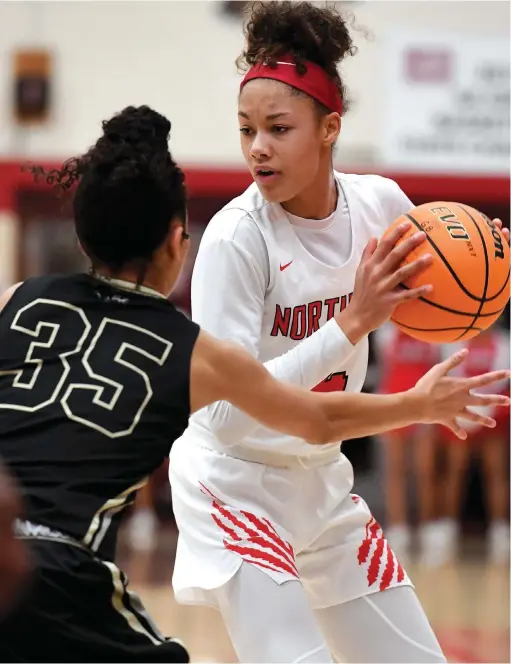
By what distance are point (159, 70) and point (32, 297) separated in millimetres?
8255

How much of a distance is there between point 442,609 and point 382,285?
14.4 ft

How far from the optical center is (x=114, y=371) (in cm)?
246

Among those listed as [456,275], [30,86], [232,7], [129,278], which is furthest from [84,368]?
[232,7]

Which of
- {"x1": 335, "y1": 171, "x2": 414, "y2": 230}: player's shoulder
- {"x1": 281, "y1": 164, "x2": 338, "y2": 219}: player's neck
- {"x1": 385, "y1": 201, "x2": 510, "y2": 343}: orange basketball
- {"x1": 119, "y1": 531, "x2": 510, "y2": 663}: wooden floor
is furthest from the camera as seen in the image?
{"x1": 119, "y1": 531, "x2": 510, "y2": 663}: wooden floor

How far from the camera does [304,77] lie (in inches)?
132

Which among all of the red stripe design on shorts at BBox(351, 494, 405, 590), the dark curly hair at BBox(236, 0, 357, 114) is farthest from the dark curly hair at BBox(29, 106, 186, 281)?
the red stripe design on shorts at BBox(351, 494, 405, 590)

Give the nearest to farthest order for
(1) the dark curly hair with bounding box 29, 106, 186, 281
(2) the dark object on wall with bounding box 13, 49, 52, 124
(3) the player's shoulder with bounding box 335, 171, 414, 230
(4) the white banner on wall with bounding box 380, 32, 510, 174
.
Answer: (1) the dark curly hair with bounding box 29, 106, 186, 281, (3) the player's shoulder with bounding box 335, 171, 414, 230, (2) the dark object on wall with bounding box 13, 49, 52, 124, (4) the white banner on wall with bounding box 380, 32, 510, 174

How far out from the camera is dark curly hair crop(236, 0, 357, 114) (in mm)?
3416

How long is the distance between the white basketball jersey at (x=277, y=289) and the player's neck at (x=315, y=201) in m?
0.04

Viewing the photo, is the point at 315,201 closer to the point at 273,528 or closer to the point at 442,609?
the point at 273,528

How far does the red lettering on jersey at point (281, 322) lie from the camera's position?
3.34m

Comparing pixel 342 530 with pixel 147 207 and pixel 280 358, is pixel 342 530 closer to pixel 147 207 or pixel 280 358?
pixel 280 358

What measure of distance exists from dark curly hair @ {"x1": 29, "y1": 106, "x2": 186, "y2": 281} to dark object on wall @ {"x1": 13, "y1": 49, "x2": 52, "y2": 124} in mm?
8111

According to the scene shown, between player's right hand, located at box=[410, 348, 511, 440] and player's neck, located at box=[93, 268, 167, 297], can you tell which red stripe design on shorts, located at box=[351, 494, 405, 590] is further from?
player's neck, located at box=[93, 268, 167, 297]
